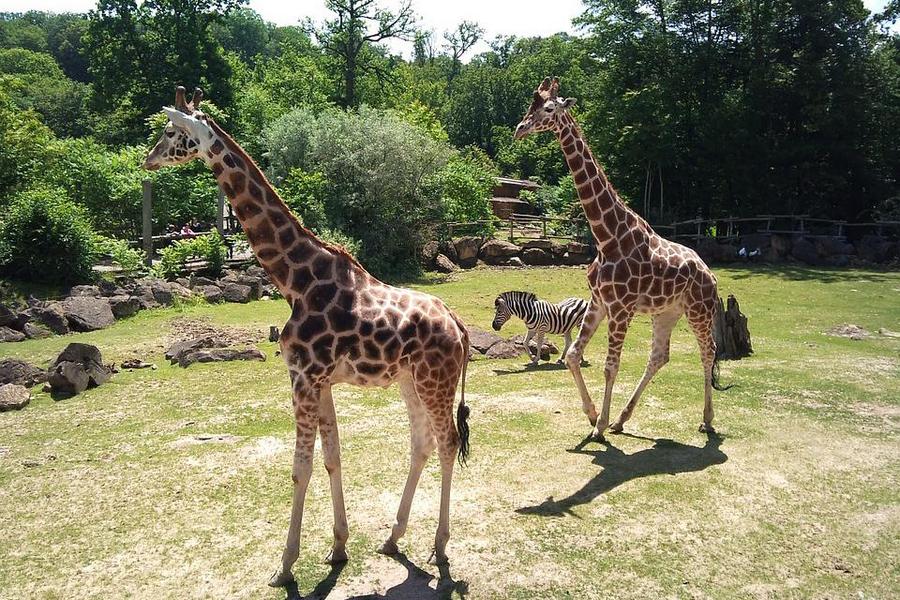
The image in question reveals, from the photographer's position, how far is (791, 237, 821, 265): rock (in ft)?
97.0

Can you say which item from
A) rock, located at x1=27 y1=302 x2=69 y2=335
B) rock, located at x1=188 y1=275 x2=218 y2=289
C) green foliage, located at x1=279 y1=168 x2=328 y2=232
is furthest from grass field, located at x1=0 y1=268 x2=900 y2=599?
green foliage, located at x1=279 y1=168 x2=328 y2=232

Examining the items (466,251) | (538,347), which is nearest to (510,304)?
(538,347)

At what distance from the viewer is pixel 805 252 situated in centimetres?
2983

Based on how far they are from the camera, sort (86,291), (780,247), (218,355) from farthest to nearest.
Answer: (780,247)
(86,291)
(218,355)

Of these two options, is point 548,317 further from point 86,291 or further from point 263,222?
point 86,291

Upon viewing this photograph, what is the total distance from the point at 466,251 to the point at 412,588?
25.2 meters

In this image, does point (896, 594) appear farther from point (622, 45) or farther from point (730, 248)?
point (622, 45)

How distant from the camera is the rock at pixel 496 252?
100 ft

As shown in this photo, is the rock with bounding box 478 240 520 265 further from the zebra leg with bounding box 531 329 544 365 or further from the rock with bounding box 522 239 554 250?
the zebra leg with bounding box 531 329 544 365

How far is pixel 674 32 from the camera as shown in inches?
1359

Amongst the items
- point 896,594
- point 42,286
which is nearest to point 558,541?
point 896,594

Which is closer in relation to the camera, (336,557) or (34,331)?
(336,557)

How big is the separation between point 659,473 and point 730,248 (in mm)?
24690

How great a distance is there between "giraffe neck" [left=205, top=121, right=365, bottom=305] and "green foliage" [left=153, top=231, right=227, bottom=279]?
58.3 ft
